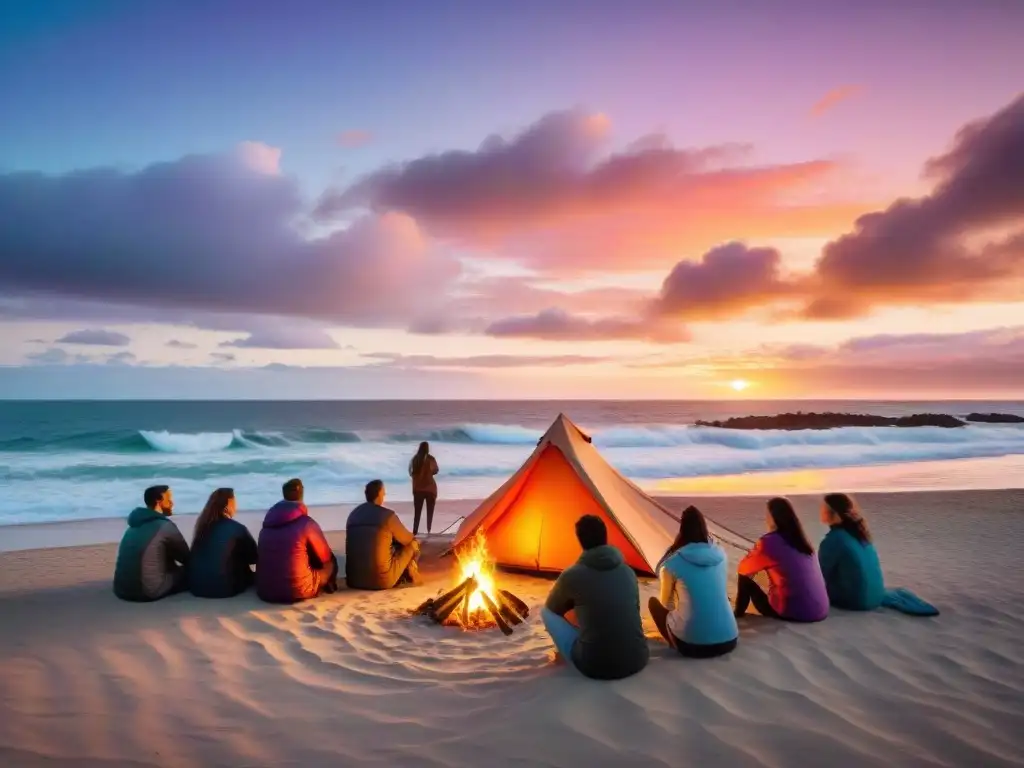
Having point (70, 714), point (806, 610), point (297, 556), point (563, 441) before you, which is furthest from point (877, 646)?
point (70, 714)

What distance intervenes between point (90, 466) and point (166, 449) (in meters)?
6.24

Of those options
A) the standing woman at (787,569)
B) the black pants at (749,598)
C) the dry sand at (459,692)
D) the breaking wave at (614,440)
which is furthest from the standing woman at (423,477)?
the breaking wave at (614,440)

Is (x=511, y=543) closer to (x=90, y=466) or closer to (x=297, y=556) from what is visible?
(x=297, y=556)

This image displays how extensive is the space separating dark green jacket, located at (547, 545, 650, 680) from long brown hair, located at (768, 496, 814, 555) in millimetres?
1631

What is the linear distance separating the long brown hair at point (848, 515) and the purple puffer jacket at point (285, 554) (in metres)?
4.56

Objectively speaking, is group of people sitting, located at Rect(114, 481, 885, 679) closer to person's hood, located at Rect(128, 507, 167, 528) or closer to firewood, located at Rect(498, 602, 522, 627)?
person's hood, located at Rect(128, 507, 167, 528)

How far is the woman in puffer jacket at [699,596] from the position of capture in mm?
4621

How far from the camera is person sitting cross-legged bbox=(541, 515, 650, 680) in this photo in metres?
4.29

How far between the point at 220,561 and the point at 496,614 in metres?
2.70

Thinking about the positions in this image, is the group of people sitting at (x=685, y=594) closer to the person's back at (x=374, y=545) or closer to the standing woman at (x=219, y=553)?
the person's back at (x=374, y=545)

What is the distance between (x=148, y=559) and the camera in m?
6.39

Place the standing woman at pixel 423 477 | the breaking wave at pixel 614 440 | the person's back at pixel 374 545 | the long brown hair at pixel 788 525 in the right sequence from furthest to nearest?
the breaking wave at pixel 614 440 < the standing woman at pixel 423 477 < the person's back at pixel 374 545 < the long brown hair at pixel 788 525

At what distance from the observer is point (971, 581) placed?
7172 mm

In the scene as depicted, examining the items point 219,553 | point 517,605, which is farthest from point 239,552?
point 517,605
